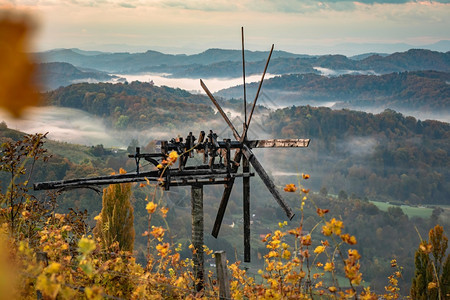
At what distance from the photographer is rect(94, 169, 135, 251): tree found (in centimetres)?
1059

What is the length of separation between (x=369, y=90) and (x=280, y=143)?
19452 centimetres

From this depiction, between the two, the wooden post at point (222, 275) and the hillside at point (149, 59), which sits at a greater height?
the hillside at point (149, 59)

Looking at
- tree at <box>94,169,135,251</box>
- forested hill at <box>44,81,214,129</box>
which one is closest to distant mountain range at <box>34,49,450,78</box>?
forested hill at <box>44,81,214,129</box>

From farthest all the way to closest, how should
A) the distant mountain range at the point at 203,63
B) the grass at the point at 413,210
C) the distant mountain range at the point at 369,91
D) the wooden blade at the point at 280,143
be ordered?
the distant mountain range at the point at 369,91
the distant mountain range at the point at 203,63
the grass at the point at 413,210
the wooden blade at the point at 280,143

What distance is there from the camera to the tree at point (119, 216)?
1059 centimetres

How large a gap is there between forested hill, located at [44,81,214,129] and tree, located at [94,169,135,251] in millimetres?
91877

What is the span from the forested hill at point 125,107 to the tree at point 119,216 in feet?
301

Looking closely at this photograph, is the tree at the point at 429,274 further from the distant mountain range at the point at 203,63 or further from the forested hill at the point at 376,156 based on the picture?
the distant mountain range at the point at 203,63

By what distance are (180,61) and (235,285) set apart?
602ft

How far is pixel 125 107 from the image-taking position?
356ft

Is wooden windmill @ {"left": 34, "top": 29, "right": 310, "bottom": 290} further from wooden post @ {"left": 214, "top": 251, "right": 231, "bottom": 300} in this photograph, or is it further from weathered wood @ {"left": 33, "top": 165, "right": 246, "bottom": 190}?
wooden post @ {"left": 214, "top": 251, "right": 231, "bottom": 300}

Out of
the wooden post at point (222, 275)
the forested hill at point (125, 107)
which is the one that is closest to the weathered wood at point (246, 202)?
the wooden post at point (222, 275)

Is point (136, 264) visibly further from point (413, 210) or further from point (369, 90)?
point (369, 90)

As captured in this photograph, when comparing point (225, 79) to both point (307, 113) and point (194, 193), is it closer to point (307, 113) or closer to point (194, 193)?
point (307, 113)
